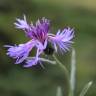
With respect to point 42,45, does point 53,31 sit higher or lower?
lower

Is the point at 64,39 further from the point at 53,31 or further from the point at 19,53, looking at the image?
the point at 53,31

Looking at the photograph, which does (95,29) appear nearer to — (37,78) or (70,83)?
(37,78)

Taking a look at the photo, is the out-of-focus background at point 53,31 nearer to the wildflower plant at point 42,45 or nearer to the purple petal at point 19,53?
the wildflower plant at point 42,45

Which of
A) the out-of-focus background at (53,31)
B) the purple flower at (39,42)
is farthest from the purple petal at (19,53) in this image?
the out-of-focus background at (53,31)

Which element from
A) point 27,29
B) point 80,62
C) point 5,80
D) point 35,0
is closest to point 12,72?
point 5,80

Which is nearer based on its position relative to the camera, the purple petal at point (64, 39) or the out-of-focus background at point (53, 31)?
the purple petal at point (64, 39)

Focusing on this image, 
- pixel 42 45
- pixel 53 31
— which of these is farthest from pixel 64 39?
pixel 53 31

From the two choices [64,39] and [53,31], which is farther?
[53,31]
